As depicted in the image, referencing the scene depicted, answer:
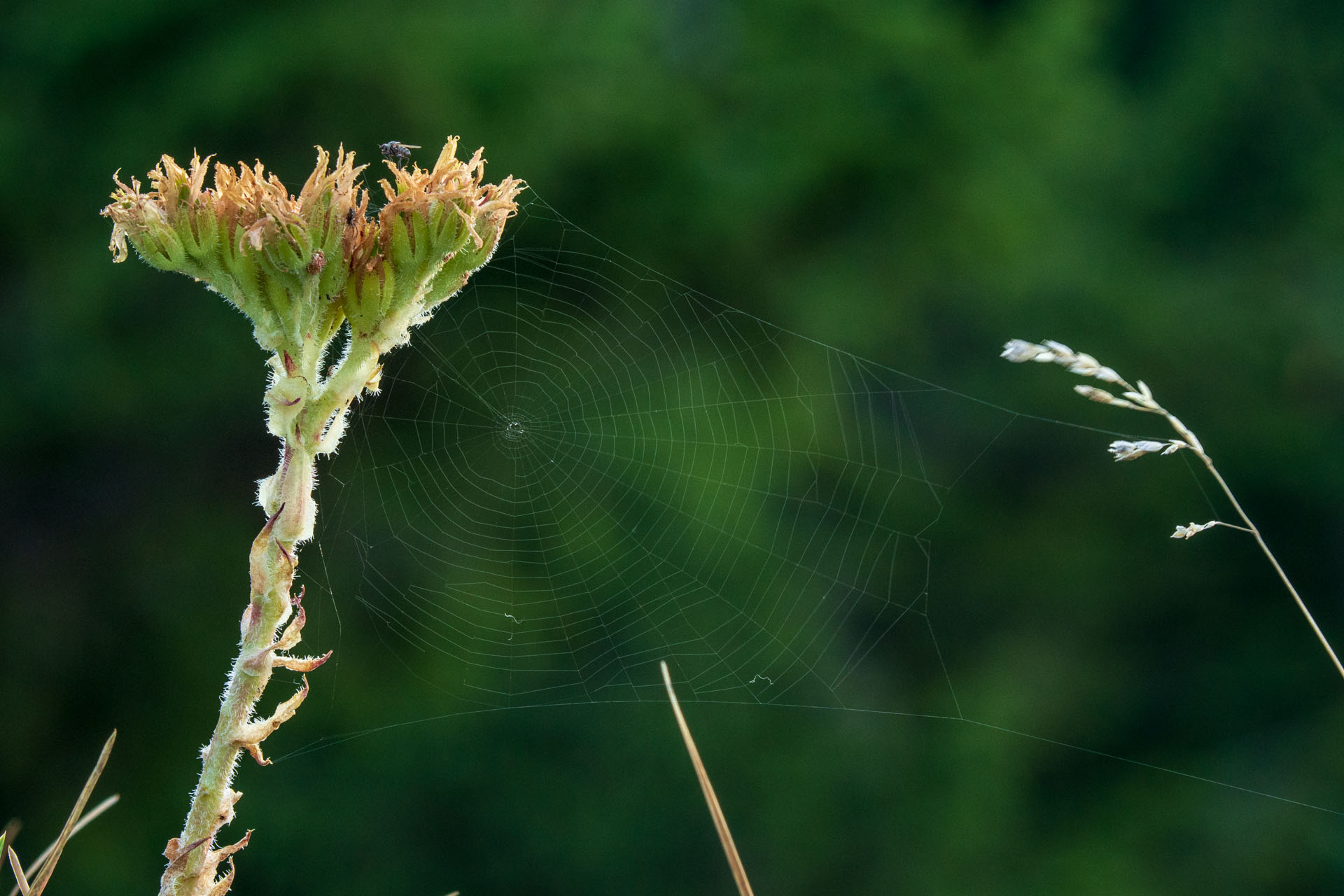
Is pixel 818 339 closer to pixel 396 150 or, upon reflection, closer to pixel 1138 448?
pixel 396 150

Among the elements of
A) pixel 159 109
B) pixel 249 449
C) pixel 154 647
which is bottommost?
pixel 154 647

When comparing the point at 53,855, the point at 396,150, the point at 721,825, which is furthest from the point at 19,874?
the point at 396,150

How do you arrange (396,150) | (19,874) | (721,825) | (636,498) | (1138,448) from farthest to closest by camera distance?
(636,498) → (396,150) → (1138,448) → (721,825) → (19,874)

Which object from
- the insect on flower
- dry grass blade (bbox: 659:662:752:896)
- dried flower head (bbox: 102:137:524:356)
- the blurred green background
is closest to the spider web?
the blurred green background

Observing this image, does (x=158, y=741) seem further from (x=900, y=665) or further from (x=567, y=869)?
(x=900, y=665)

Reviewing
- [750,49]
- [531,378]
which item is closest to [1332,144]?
[750,49]

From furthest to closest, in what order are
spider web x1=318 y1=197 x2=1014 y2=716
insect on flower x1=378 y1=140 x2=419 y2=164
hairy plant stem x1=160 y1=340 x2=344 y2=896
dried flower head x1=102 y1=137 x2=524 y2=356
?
spider web x1=318 y1=197 x2=1014 y2=716 < insect on flower x1=378 y1=140 x2=419 y2=164 < dried flower head x1=102 y1=137 x2=524 y2=356 < hairy plant stem x1=160 y1=340 x2=344 y2=896

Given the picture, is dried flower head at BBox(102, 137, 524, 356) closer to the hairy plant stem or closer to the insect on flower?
the hairy plant stem
